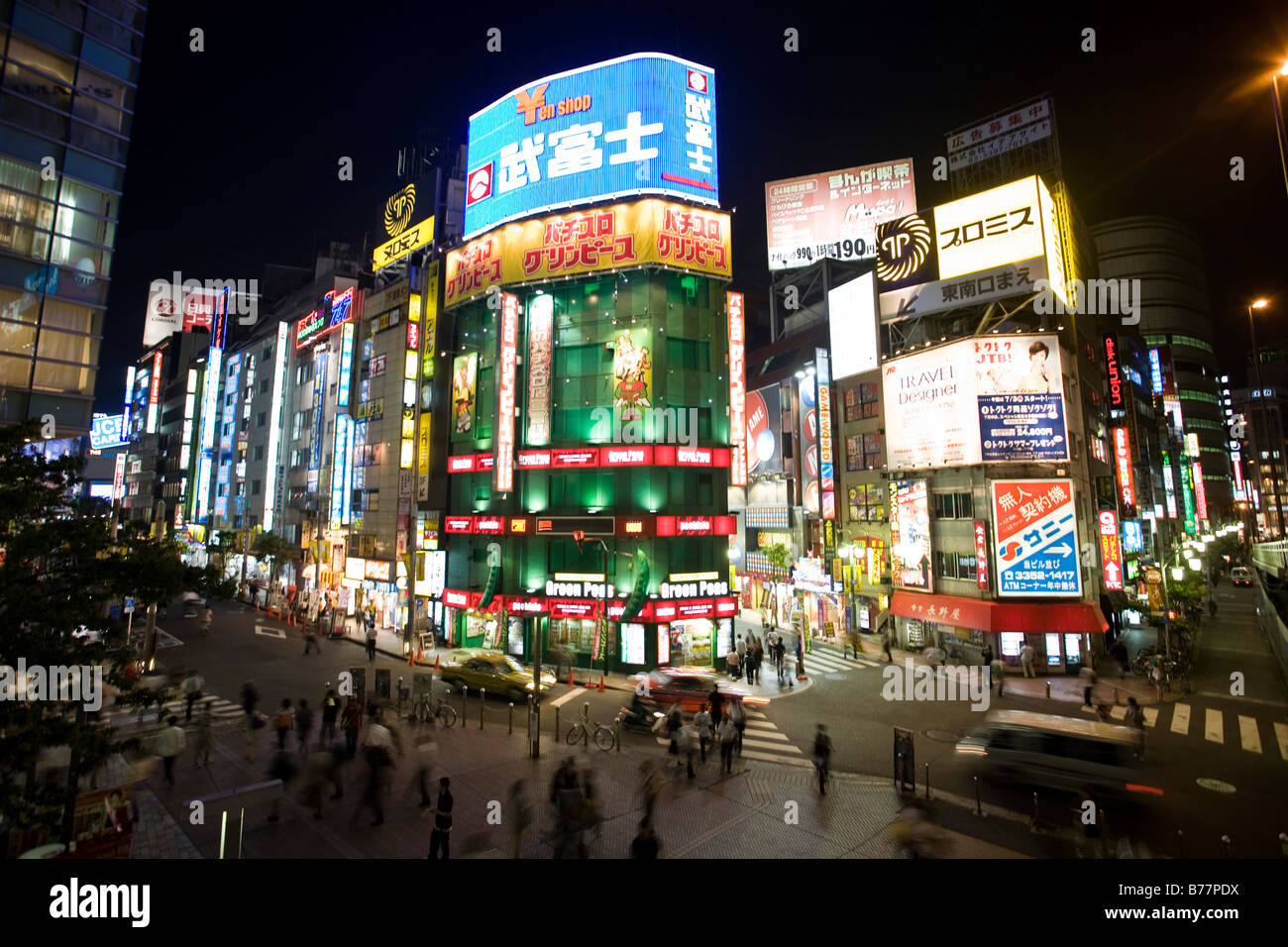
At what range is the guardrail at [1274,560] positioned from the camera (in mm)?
46006

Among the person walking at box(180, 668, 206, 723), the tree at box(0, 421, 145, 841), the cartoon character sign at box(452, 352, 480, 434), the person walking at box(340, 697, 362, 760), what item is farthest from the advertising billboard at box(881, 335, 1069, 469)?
the person walking at box(180, 668, 206, 723)

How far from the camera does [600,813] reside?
516 inches

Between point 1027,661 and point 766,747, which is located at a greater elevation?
point 1027,661

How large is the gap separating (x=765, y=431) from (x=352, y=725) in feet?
118

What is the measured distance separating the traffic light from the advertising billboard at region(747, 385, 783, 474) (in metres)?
18.9

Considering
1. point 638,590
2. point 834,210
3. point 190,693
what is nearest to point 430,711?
point 190,693

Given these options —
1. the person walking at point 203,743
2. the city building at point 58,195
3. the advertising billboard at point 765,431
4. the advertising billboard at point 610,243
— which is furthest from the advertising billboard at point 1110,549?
the city building at point 58,195

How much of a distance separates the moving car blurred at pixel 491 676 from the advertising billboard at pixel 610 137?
23513mm

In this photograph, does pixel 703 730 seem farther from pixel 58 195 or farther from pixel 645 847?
pixel 58 195

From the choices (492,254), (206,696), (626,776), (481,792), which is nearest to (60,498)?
(481,792)

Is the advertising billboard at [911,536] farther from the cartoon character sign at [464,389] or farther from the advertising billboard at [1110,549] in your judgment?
the cartoon character sign at [464,389]

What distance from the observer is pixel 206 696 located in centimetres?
2312
